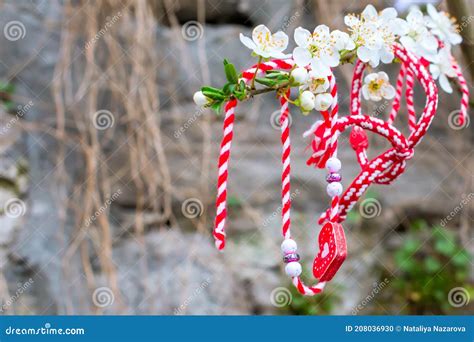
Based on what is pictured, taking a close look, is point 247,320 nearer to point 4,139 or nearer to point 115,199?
point 115,199

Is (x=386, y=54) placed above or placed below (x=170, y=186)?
above

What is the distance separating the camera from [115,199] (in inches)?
70.3

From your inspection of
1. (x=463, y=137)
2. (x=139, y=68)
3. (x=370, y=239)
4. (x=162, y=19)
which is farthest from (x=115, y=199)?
(x=463, y=137)

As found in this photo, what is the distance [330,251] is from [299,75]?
0.58 ft

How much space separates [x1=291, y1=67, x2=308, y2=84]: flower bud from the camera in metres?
0.63

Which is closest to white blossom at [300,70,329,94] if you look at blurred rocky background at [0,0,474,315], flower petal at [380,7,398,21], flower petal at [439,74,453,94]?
flower petal at [380,7,398,21]

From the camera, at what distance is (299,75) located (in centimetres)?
63

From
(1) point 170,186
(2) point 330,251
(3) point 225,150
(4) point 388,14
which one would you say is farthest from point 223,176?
(1) point 170,186

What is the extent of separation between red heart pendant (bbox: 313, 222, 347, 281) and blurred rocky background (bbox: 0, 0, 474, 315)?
1028 millimetres

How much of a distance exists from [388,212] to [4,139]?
104cm

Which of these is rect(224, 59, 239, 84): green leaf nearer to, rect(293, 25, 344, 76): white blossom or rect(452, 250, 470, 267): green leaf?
rect(293, 25, 344, 76): white blossom

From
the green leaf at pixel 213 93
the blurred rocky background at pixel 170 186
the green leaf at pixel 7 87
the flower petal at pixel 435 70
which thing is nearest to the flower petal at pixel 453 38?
the flower petal at pixel 435 70

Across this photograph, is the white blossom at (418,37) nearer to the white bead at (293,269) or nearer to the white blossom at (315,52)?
the white blossom at (315,52)

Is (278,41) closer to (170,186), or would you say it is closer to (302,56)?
(302,56)
